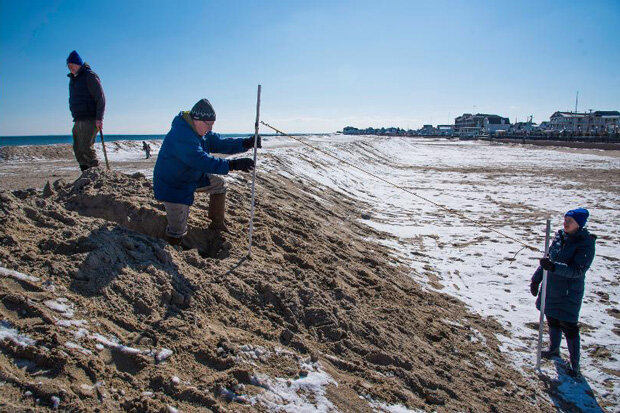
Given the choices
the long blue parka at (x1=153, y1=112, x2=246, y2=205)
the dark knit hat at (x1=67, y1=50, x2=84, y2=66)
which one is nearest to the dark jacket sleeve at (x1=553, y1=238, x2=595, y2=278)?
the long blue parka at (x1=153, y1=112, x2=246, y2=205)

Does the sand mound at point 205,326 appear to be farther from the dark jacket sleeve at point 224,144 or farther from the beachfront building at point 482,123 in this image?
the beachfront building at point 482,123

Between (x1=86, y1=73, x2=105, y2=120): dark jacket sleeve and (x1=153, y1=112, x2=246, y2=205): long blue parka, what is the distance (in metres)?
2.83

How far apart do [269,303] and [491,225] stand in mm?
7225

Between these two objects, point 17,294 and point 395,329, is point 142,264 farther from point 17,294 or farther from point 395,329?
point 395,329

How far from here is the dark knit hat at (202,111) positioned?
13.2ft

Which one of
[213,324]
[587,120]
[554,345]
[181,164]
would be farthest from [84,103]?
[587,120]

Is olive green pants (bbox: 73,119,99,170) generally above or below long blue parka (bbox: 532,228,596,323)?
above

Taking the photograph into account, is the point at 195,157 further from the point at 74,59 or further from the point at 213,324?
the point at 74,59

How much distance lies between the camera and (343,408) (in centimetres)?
274

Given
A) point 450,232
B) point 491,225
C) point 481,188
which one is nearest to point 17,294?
point 450,232

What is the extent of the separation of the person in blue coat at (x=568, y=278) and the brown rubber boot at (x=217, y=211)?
11.7 ft

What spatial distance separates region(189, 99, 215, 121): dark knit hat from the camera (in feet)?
13.2

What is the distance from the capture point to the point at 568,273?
153 inches

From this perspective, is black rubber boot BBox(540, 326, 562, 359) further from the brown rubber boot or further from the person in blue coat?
the brown rubber boot
